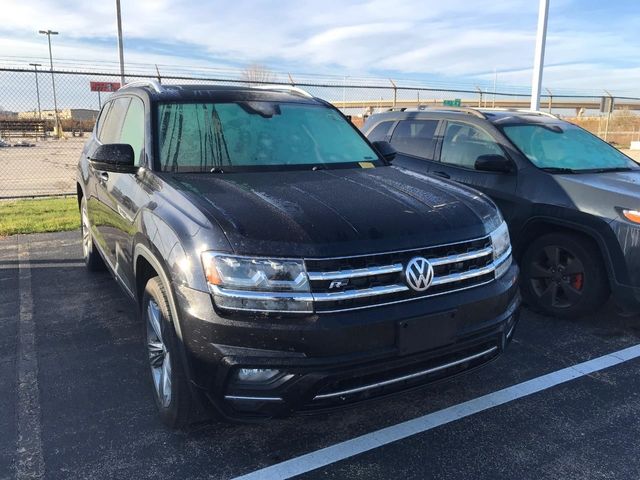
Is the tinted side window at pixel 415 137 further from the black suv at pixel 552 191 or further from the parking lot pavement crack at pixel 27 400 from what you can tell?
the parking lot pavement crack at pixel 27 400

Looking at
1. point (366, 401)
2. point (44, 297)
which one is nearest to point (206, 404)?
A: point (366, 401)

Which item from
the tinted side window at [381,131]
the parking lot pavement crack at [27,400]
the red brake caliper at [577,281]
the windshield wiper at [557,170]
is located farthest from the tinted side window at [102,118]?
the red brake caliper at [577,281]

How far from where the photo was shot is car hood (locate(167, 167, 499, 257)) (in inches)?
95.6

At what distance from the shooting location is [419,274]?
2520 mm

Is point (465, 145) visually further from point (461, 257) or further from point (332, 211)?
point (332, 211)

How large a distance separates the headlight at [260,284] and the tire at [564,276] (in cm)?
299

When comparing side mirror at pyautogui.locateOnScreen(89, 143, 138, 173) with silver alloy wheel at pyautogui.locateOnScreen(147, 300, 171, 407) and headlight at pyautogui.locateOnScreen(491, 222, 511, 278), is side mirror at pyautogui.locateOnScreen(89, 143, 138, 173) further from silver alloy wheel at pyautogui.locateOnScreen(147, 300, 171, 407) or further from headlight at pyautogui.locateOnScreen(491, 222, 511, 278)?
headlight at pyautogui.locateOnScreen(491, 222, 511, 278)

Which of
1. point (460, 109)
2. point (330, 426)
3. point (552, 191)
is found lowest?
point (330, 426)

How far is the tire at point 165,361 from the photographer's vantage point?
2.60 m

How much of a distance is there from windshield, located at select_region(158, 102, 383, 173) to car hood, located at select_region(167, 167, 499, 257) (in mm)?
210

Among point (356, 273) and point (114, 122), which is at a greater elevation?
point (114, 122)

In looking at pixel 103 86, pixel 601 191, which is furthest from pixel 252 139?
pixel 103 86

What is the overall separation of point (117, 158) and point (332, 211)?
1.58m

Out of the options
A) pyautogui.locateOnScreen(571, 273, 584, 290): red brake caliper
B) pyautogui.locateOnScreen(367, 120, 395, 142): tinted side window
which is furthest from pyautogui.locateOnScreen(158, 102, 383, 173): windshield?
pyautogui.locateOnScreen(367, 120, 395, 142): tinted side window
